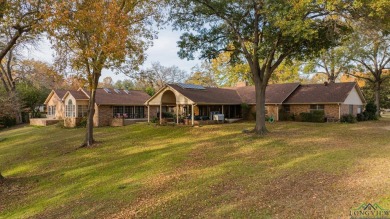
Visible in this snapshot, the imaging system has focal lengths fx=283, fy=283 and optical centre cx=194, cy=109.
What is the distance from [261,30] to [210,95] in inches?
483

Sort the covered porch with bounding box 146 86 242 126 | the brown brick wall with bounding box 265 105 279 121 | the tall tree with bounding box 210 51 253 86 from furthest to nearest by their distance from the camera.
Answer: the tall tree with bounding box 210 51 253 86 → the brown brick wall with bounding box 265 105 279 121 → the covered porch with bounding box 146 86 242 126

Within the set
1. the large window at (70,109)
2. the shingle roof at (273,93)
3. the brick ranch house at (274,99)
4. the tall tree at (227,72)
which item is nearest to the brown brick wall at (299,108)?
the brick ranch house at (274,99)

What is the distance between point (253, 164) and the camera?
38.0 feet

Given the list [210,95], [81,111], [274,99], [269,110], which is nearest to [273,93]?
[274,99]

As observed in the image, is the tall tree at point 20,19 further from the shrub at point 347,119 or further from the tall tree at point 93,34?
the shrub at point 347,119

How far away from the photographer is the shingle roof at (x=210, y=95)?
2736 centimetres

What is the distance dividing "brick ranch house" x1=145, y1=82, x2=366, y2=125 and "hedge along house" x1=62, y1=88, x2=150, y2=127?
7.92ft

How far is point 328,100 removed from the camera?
28750 mm

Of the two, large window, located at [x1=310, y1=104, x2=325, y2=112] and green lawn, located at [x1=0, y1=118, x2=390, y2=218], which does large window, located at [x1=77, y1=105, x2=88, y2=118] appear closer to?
green lawn, located at [x1=0, y1=118, x2=390, y2=218]

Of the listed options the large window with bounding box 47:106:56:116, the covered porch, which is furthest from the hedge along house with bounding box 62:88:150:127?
the large window with bounding box 47:106:56:116

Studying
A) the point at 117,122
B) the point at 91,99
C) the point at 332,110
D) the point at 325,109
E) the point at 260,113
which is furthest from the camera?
the point at 117,122

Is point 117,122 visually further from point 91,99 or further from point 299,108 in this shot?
point 299,108

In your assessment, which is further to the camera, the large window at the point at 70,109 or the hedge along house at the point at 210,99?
the large window at the point at 70,109

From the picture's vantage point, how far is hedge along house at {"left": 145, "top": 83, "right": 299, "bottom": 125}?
1074 inches
